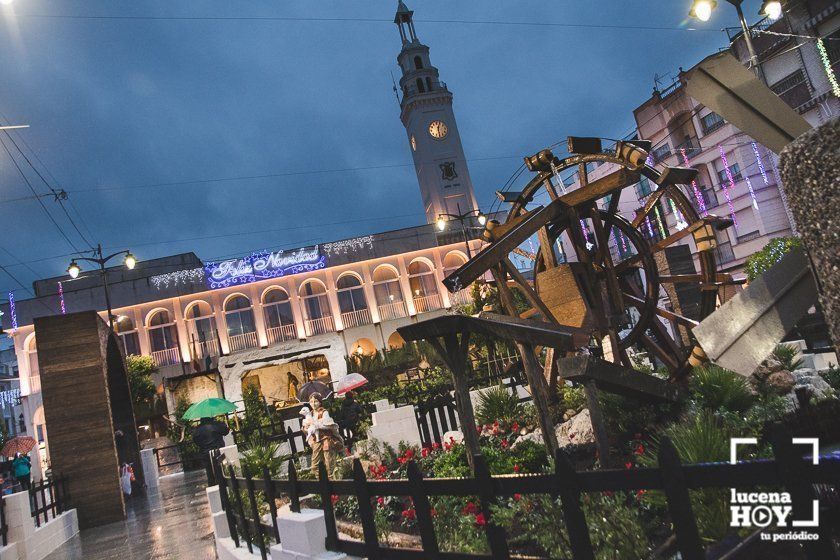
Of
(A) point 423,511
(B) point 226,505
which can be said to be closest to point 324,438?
(B) point 226,505

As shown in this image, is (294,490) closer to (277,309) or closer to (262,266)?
(262,266)

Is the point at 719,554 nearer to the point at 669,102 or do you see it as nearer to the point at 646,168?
the point at 646,168

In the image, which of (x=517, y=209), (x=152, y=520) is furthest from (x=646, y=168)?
(x=152, y=520)

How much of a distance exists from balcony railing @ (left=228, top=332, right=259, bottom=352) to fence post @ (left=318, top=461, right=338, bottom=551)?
32.7 meters

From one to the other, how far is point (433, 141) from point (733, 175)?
25.5 metres

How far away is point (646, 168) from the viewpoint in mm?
10141

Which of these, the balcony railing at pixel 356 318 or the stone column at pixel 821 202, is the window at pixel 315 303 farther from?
the stone column at pixel 821 202

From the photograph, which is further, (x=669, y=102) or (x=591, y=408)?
(x=669, y=102)

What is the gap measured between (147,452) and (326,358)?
51.5ft

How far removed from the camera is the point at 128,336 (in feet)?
119

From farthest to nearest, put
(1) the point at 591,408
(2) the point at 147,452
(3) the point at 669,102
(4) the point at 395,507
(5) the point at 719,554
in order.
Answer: (3) the point at 669,102 → (2) the point at 147,452 → (4) the point at 395,507 → (1) the point at 591,408 → (5) the point at 719,554

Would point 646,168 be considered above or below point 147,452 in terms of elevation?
above

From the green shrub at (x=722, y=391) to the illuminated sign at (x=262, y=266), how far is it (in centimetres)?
3114

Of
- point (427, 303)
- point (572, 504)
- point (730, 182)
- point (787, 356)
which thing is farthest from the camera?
point (427, 303)
